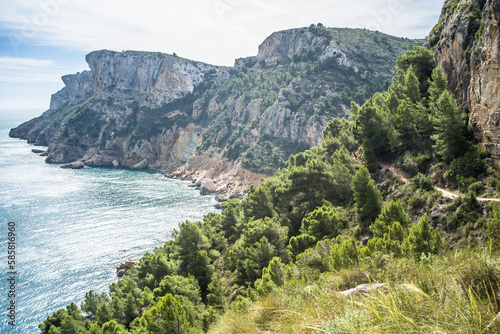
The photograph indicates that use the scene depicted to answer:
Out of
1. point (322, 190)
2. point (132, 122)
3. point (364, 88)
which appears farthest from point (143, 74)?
point (322, 190)

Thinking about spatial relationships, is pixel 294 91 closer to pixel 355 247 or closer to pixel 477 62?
pixel 477 62

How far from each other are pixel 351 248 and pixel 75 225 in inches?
2112

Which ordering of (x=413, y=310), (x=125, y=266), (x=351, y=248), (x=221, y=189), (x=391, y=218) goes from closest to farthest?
1. (x=413, y=310)
2. (x=351, y=248)
3. (x=391, y=218)
4. (x=125, y=266)
5. (x=221, y=189)

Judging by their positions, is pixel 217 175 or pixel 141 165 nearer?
pixel 217 175

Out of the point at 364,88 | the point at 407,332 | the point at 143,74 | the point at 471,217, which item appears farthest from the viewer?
the point at 143,74

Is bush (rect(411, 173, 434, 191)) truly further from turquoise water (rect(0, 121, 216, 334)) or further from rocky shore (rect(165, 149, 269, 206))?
rocky shore (rect(165, 149, 269, 206))

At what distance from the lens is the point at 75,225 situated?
53625 mm

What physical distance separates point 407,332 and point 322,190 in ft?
107

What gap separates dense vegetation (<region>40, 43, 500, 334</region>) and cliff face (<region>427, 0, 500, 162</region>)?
1.17m

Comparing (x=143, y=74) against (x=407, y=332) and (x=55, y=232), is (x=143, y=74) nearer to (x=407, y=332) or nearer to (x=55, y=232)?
(x=55, y=232)

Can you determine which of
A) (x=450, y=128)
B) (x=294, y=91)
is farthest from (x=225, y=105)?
(x=450, y=128)

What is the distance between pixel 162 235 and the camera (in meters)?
51.6

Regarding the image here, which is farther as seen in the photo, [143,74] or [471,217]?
[143,74]

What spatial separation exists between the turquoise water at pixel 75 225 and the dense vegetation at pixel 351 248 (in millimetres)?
8904
